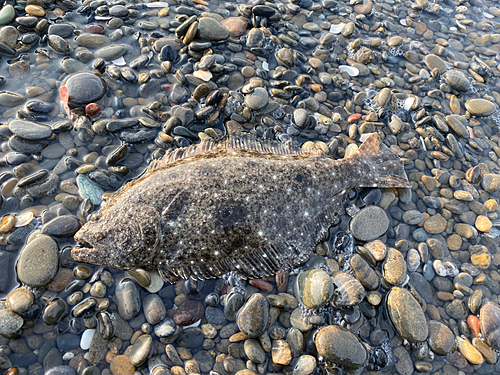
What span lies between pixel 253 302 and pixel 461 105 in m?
5.57

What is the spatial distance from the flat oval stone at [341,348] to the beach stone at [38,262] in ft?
10.7

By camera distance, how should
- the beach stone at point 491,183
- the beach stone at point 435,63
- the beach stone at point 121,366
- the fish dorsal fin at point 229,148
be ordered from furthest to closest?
the beach stone at point 435,63, the beach stone at point 491,183, the fish dorsal fin at point 229,148, the beach stone at point 121,366

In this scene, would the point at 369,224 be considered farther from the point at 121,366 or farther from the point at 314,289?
the point at 121,366

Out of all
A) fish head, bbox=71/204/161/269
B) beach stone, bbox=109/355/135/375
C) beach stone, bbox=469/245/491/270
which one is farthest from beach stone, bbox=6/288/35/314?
beach stone, bbox=469/245/491/270

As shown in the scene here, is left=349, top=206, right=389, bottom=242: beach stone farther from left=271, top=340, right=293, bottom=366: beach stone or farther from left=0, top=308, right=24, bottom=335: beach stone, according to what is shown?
left=0, top=308, right=24, bottom=335: beach stone

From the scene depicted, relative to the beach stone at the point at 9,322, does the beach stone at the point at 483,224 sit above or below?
below

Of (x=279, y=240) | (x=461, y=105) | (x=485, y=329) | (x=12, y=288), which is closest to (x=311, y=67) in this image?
(x=461, y=105)

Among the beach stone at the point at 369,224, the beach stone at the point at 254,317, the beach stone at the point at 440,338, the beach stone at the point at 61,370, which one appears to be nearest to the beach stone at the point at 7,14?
the beach stone at the point at 61,370

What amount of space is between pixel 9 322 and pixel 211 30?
5.29 m

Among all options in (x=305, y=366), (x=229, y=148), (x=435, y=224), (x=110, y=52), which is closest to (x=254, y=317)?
(x=305, y=366)

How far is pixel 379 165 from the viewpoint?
4.67 m

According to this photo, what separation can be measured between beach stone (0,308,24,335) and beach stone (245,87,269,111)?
4162 mm

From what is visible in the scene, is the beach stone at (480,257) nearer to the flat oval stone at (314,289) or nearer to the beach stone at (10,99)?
the flat oval stone at (314,289)

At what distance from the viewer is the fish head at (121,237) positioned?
3.50 m
